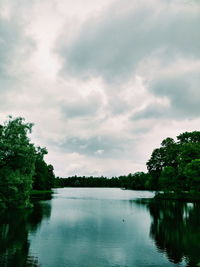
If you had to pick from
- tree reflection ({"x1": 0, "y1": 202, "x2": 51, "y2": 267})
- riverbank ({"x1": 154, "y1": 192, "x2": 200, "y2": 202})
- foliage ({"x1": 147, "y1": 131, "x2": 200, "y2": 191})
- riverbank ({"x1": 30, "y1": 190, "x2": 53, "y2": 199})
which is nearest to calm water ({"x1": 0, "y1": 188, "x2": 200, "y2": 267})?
tree reflection ({"x1": 0, "y1": 202, "x2": 51, "y2": 267})

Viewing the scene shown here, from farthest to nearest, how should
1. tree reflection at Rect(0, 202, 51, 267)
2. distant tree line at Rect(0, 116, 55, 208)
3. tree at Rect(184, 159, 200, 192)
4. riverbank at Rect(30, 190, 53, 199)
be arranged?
riverbank at Rect(30, 190, 53, 199), tree at Rect(184, 159, 200, 192), distant tree line at Rect(0, 116, 55, 208), tree reflection at Rect(0, 202, 51, 267)

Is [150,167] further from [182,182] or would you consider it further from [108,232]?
[108,232]

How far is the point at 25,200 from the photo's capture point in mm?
34406

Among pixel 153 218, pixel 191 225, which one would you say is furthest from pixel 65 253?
pixel 153 218

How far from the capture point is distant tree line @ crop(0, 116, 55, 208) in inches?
1292

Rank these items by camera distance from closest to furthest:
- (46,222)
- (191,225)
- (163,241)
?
(163,241) < (191,225) < (46,222)

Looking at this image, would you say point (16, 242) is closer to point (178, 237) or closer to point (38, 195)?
point (178, 237)

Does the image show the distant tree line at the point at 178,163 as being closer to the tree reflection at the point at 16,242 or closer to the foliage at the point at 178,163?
the foliage at the point at 178,163

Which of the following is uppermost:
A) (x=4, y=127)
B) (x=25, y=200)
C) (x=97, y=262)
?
(x=4, y=127)

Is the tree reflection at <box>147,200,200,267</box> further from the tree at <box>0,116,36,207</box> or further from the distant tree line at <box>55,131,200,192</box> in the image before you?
the distant tree line at <box>55,131,200,192</box>

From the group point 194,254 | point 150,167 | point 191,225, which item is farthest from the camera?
point 150,167

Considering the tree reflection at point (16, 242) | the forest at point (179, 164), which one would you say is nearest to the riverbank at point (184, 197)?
the forest at point (179, 164)

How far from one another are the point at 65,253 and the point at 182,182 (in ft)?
211

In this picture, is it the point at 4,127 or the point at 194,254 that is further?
the point at 4,127
